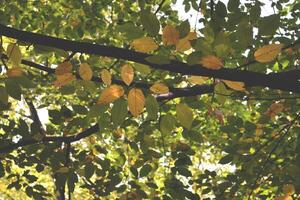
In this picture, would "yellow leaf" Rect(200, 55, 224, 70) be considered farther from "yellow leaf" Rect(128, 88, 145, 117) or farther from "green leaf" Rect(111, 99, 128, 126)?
"green leaf" Rect(111, 99, 128, 126)

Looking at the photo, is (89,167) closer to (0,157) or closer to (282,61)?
(0,157)

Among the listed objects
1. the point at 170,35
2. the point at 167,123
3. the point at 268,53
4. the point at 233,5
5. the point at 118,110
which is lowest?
the point at 167,123

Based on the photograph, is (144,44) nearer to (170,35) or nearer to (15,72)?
(170,35)

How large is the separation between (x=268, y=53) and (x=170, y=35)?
0.47m

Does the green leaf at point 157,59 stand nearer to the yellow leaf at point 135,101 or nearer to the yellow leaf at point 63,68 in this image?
the yellow leaf at point 135,101

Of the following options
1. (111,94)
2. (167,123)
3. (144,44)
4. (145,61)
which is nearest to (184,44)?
(144,44)

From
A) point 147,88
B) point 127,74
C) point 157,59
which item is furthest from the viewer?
point 147,88

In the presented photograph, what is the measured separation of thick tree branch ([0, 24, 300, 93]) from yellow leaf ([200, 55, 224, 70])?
0.07ft

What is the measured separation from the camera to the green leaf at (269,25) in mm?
1887

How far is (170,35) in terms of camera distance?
72.7 inches

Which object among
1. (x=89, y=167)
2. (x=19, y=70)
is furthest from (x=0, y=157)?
(x=19, y=70)

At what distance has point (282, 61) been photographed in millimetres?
5602

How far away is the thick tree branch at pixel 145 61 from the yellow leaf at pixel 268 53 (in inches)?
4.8

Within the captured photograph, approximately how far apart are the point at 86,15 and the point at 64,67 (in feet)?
20.1
